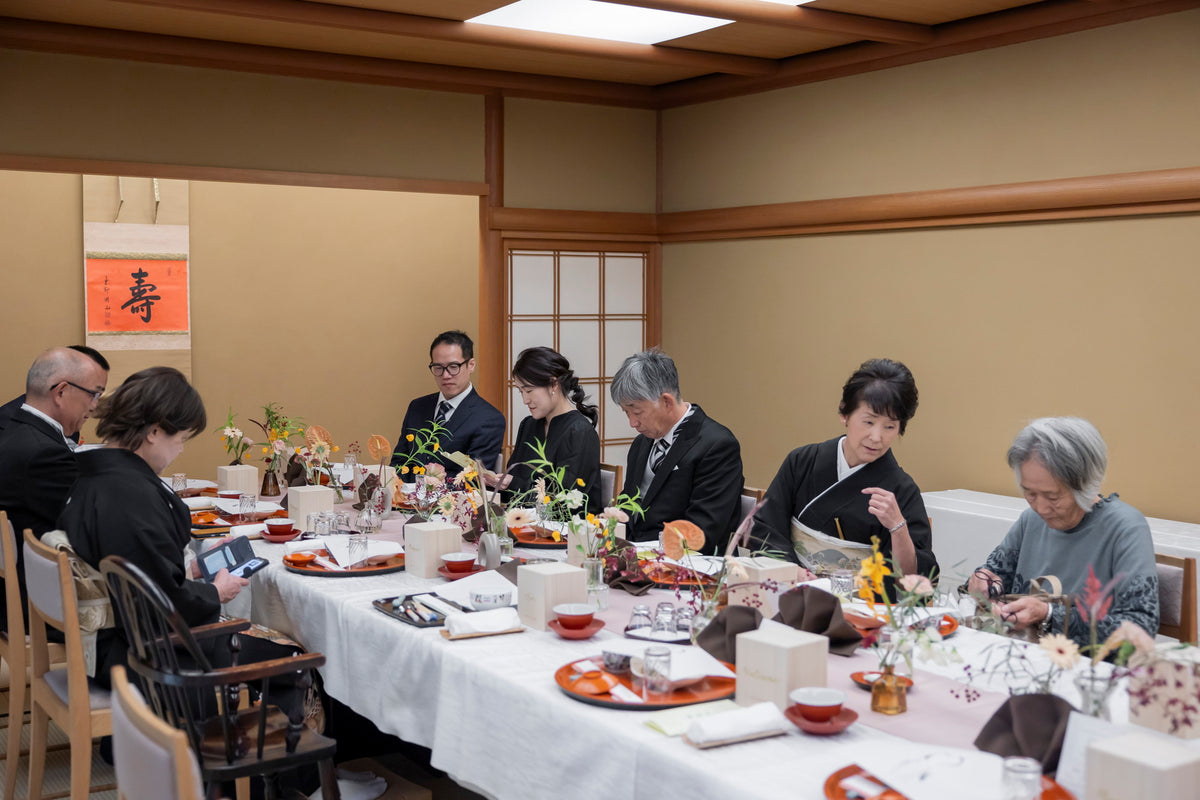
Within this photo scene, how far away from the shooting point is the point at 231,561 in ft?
10.1

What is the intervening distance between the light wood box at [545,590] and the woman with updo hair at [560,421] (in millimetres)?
1556

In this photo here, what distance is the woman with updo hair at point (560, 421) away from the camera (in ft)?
14.1

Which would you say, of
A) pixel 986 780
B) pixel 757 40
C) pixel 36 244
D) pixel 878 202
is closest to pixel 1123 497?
pixel 878 202

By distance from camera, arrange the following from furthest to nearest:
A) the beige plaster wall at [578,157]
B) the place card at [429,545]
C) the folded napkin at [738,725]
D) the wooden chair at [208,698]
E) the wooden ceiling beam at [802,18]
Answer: the beige plaster wall at [578,157], the wooden ceiling beam at [802,18], the place card at [429,545], the wooden chair at [208,698], the folded napkin at [738,725]

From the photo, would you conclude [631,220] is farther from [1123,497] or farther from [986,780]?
[986,780]

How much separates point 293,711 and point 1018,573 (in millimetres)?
1820

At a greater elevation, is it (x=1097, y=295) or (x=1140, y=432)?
(x=1097, y=295)

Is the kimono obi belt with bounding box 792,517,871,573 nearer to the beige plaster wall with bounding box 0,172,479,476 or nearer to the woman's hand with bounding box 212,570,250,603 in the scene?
the woman's hand with bounding box 212,570,250,603

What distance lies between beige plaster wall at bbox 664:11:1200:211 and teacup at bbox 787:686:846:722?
314 centimetres

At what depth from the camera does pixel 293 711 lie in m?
2.55

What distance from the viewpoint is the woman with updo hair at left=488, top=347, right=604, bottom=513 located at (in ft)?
14.1

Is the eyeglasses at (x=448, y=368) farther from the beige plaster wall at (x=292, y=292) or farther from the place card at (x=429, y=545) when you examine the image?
the beige plaster wall at (x=292, y=292)

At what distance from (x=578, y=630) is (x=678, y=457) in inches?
56.1

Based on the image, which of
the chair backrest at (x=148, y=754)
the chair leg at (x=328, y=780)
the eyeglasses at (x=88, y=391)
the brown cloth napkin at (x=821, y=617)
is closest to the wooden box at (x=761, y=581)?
the brown cloth napkin at (x=821, y=617)
